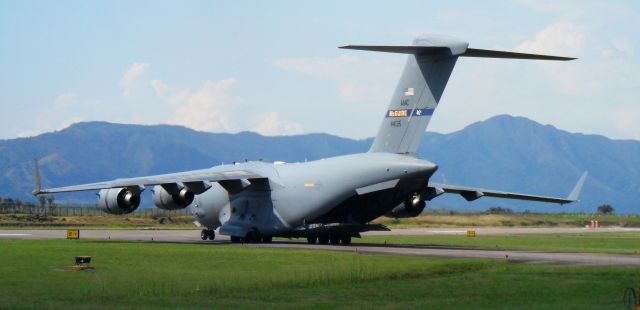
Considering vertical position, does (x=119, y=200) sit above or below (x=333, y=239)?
above

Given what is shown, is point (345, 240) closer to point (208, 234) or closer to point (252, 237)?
point (252, 237)

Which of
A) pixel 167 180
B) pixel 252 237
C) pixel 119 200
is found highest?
pixel 167 180

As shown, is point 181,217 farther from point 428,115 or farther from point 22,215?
point 428,115

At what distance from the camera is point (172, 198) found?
44.2 meters

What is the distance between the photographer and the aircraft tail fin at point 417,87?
124ft

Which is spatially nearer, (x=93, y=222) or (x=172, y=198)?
(x=172, y=198)

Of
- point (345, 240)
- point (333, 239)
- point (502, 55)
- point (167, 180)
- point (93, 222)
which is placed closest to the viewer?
point (502, 55)

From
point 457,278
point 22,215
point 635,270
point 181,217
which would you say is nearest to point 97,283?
point 457,278

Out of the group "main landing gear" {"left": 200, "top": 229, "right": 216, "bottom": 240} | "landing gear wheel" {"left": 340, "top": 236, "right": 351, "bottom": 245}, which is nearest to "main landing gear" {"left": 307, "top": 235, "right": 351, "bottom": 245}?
"landing gear wheel" {"left": 340, "top": 236, "right": 351, "bottom": 245}

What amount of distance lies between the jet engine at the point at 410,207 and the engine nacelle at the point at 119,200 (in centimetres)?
1050

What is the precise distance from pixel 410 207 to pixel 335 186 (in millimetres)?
5257

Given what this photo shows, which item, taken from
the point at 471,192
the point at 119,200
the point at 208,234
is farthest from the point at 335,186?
the point at 208,234

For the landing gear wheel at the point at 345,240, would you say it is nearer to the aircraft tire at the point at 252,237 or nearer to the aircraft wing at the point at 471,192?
the aircraft tire at the point at 252,237

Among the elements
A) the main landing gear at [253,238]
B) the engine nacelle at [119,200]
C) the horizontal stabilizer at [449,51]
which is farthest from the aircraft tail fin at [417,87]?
the engine nacelle at [119,200]
